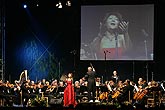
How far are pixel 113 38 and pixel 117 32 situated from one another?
1.26 feet

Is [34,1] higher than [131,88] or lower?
higher

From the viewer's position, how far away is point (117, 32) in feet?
72.8

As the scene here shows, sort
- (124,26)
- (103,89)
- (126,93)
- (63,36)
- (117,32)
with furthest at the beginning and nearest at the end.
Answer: (63,36), (117,32), (124,26), (103,89), (126,93)

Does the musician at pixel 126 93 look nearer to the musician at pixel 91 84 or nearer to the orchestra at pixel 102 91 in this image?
the orchestra at pixel 102 91

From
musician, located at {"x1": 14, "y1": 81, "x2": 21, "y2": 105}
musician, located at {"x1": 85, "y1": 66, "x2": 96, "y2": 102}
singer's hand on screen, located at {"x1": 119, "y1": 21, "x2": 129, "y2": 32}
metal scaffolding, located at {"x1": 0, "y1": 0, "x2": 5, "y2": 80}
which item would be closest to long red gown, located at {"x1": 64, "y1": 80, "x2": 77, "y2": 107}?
musician, located at {"x1": 85, "y1": 66, "x2": 96, "y2": 102}

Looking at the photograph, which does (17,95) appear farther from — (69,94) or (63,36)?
(63,36)

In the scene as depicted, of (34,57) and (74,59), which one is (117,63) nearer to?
(74,59)

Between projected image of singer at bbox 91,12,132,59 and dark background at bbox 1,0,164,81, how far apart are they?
557mm

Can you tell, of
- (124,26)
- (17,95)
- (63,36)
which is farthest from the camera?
(63,36)

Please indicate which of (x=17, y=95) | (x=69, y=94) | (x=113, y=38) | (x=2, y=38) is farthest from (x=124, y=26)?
(x=17, y=95)

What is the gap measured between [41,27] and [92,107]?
13.8 metres

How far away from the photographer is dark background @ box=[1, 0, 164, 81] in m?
21.9

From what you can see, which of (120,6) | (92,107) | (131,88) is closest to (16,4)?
(120,6)

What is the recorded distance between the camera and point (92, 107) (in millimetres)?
10062
